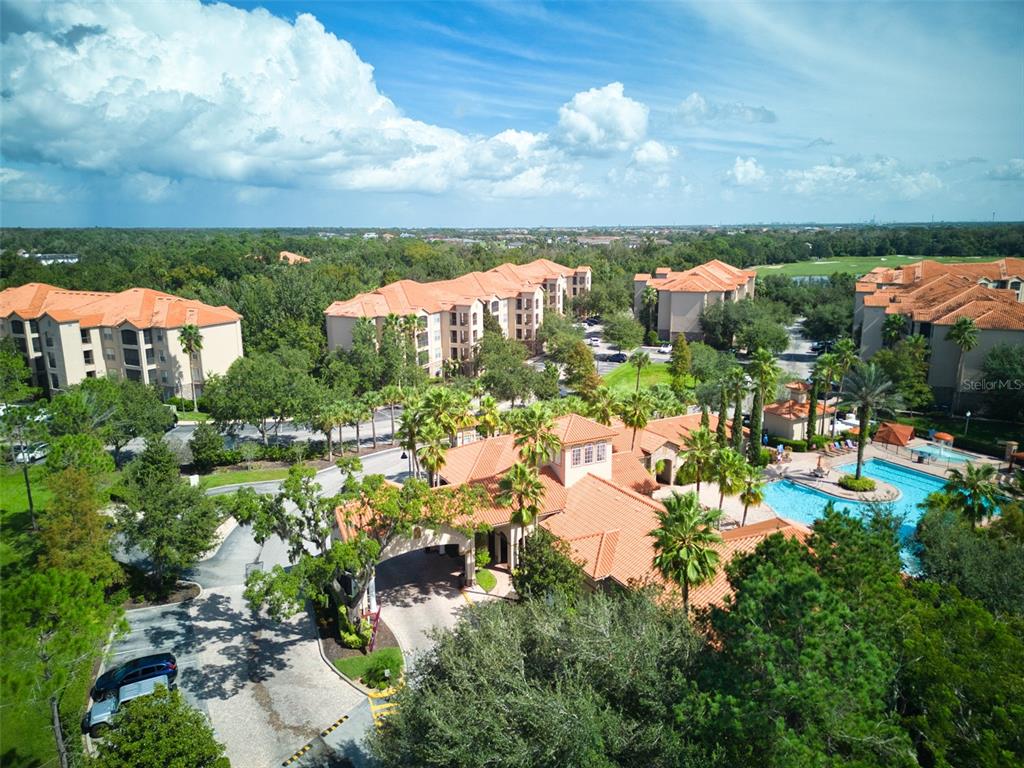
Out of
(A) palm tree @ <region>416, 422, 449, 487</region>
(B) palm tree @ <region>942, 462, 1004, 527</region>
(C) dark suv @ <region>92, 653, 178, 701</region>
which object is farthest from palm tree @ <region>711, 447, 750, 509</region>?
(C) dark suv @ <region>92, 653, 178, 701</region>

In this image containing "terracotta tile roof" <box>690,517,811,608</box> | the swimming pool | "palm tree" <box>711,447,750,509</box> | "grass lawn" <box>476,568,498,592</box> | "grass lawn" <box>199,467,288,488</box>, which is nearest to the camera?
"terracotta tile roof" <box>690,517,811,608</box>

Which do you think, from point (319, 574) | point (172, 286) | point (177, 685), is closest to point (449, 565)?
point (319, 574)

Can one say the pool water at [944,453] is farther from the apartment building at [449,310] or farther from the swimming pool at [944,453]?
the apartment building at [449,310]

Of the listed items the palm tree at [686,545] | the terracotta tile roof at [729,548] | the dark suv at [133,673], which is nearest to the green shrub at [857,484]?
the terracotta tile roof at [729,548]

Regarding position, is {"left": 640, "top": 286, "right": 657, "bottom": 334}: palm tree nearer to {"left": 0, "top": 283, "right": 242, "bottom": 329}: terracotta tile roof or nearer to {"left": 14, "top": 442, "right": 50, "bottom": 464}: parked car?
{"left": 0, "top": 283, "right": 242, "bottom": 329}: terracotta tile roof

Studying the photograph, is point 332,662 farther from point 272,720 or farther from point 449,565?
point 449,565

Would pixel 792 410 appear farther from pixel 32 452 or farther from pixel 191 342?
pixel 32 452

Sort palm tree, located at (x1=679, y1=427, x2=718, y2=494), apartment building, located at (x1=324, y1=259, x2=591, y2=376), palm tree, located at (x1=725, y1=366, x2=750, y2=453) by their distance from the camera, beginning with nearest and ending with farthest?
1. palm tree, located at (x1=679, y1=427, x2=718, y2=494)
2. palm tree, located at (x1=725, y1=366, x2=750, y2=453)
3. apartment building, located at (x1=324, y1=259, x2=591, y2=376)
